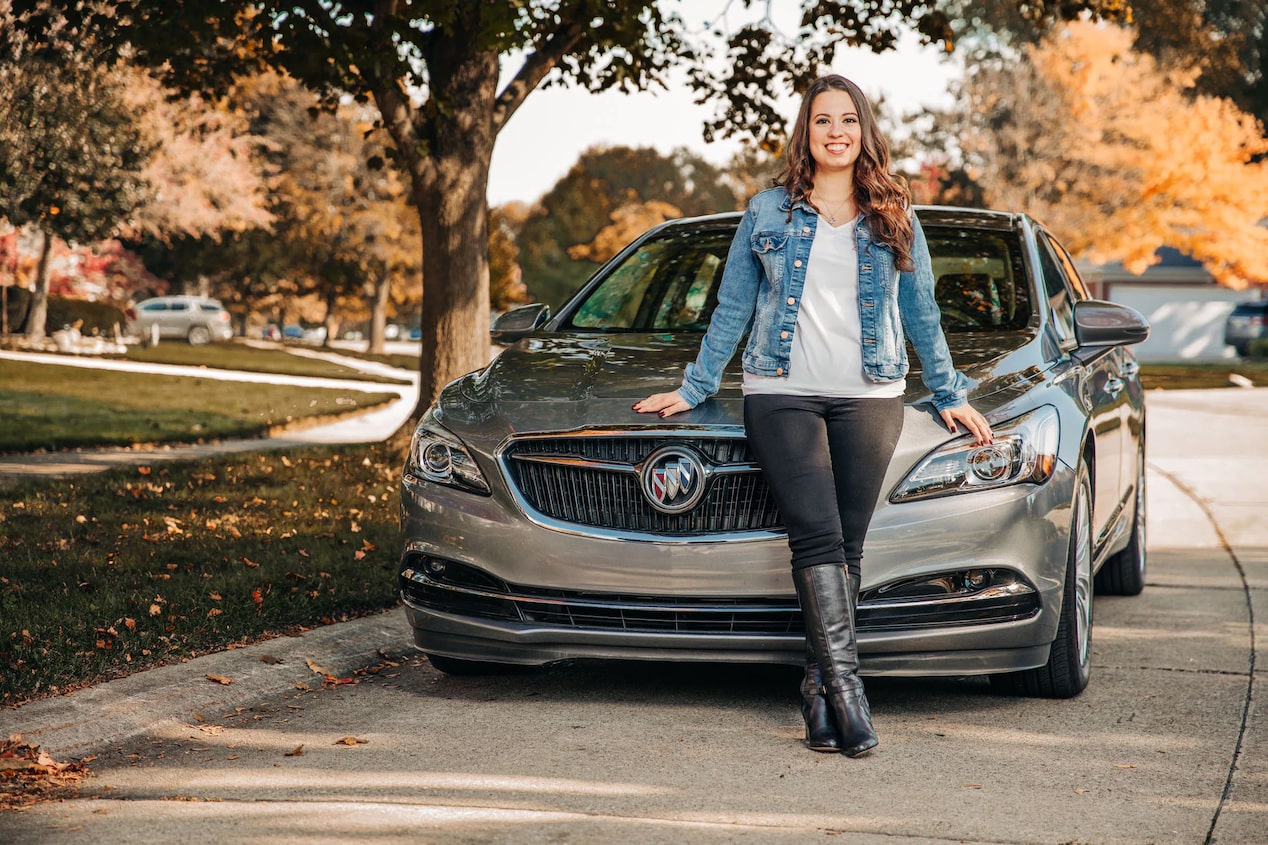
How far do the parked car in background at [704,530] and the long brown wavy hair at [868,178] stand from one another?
0.66 feet

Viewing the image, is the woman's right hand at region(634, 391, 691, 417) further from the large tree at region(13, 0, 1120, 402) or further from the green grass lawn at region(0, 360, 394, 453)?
the green grass lawn at region(0, 360, 394, 453)

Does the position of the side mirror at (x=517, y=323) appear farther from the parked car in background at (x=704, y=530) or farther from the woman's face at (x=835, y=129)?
the woman's face at (x=835, y=129)

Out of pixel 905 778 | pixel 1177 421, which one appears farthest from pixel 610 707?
pixel 1177 421

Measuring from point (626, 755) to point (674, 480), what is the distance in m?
0.83

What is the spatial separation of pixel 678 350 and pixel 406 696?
153 cm

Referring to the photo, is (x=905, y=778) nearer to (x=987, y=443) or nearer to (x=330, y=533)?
(x=987, y=443)

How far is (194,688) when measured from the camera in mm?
5219

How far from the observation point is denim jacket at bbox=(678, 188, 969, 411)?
4547mm

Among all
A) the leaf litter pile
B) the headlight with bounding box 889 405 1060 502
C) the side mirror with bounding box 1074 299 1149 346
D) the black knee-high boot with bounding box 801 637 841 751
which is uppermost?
the side mirror with bounding box 1074 299 1149 346

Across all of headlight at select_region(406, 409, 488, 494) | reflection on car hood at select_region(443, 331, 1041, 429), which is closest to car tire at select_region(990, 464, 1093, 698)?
reflection on car hood at select_region(443, 331, 1041, 429)

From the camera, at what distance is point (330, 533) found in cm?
852

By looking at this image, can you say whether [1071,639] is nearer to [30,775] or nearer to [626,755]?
[626,755]

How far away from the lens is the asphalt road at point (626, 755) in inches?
151

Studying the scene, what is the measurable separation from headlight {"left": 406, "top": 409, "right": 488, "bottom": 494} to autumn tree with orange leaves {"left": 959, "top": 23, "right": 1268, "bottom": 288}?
96.1 ft
